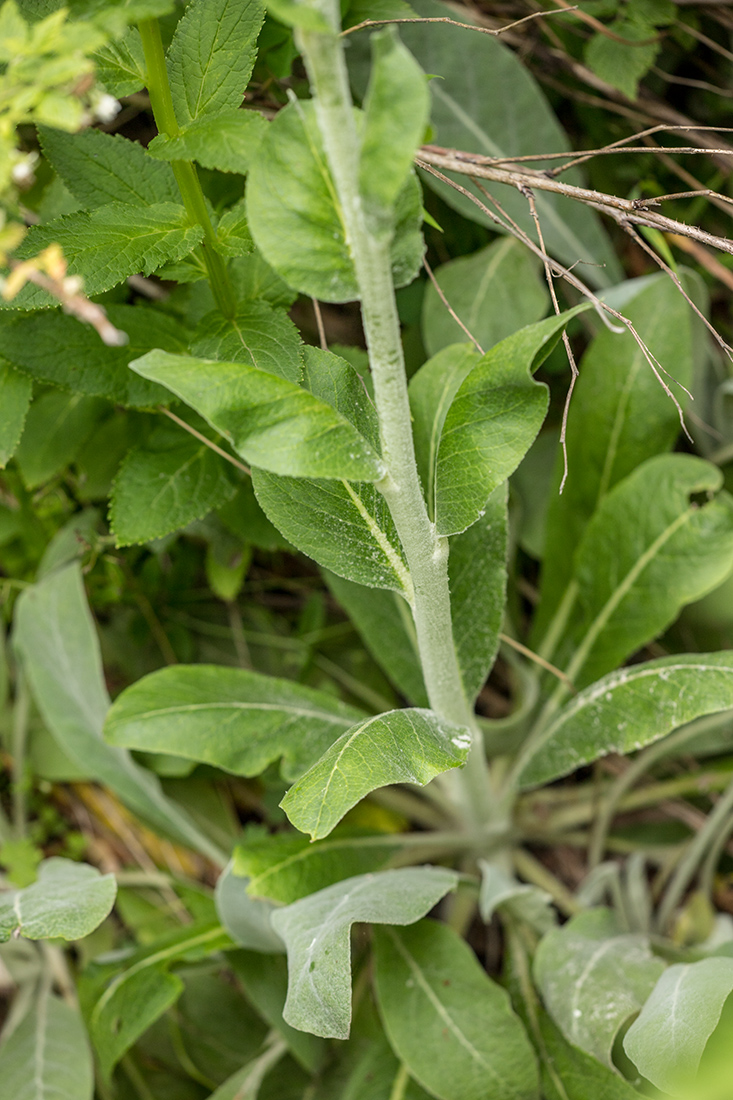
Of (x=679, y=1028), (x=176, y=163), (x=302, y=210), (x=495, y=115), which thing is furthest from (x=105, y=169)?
(x=679, y=1028)

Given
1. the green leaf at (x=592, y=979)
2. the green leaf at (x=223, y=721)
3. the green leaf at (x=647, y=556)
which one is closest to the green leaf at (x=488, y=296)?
the green leaf at (x=647, y=556)

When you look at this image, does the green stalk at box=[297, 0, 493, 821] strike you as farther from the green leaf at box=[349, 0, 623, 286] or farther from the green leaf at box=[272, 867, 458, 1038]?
the green leaf at box=[349, 0, 623, 286]

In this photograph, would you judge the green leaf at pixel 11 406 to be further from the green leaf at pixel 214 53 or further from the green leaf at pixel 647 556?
the green leaf at pixel 647 556

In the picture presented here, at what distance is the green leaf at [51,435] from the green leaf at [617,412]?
598mm

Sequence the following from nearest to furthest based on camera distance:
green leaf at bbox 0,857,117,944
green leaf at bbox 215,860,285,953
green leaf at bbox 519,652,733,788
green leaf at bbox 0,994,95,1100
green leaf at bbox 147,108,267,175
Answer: green leaf at bbox 147,108,267,175, green leaf at bbox 0,857,117,944, green leaf at bbox 519,652,733,788, green leaf at bbox 215,860,285,953, green leaf at bbox 0,994,95,1100

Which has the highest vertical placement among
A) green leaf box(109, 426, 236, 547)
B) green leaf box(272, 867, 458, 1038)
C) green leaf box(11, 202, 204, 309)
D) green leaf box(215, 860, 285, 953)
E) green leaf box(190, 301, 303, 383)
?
green leaf box(11, 202, 204, 309)

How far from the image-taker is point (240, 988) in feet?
4.02

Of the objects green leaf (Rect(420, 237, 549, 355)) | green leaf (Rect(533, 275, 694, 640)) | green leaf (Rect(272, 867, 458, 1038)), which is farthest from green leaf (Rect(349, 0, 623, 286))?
green leaf (Rect(272, 867, 458, 1038))

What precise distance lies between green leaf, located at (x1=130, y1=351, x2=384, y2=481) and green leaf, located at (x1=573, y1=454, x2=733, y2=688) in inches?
21.8

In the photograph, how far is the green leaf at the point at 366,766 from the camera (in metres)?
0.59

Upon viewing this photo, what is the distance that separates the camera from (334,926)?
2.43ft

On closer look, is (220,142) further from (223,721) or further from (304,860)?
(304,860)

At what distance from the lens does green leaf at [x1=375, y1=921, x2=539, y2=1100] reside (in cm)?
86

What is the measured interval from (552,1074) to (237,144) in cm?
96
